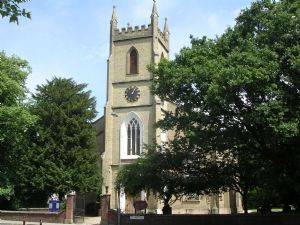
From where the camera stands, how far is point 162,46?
54438 millimetres

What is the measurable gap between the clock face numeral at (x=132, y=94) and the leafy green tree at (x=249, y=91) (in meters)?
24.6

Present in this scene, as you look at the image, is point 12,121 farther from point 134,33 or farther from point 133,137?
point 134,33

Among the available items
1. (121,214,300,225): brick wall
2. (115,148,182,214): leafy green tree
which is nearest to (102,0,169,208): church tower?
(115,148,182,214): leafy green tree

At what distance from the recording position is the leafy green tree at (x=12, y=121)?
33.5 meters

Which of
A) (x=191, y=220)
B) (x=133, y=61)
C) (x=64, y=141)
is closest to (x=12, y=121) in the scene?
(x=64, y=141)

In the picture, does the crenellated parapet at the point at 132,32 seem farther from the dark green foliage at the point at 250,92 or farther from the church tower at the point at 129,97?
the dark green foliage at the point at 250,92

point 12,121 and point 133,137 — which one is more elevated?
point 133,137

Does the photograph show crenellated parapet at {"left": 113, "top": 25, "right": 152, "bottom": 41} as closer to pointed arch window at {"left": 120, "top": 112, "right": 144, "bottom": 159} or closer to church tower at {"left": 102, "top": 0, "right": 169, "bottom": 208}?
church tower at {"left": 102, "top": 0, "right": 169, "bottom": 208}

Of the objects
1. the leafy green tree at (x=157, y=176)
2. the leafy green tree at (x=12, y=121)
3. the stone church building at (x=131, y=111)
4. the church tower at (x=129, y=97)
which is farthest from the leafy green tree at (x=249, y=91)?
the church tower at (x=129, y=97)

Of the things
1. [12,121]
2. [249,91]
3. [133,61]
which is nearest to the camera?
[249,91]

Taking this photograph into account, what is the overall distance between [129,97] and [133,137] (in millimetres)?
4112

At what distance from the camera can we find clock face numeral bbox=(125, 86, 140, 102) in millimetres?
51000

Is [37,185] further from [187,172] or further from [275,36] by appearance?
[275,36]

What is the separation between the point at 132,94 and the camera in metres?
51.2
